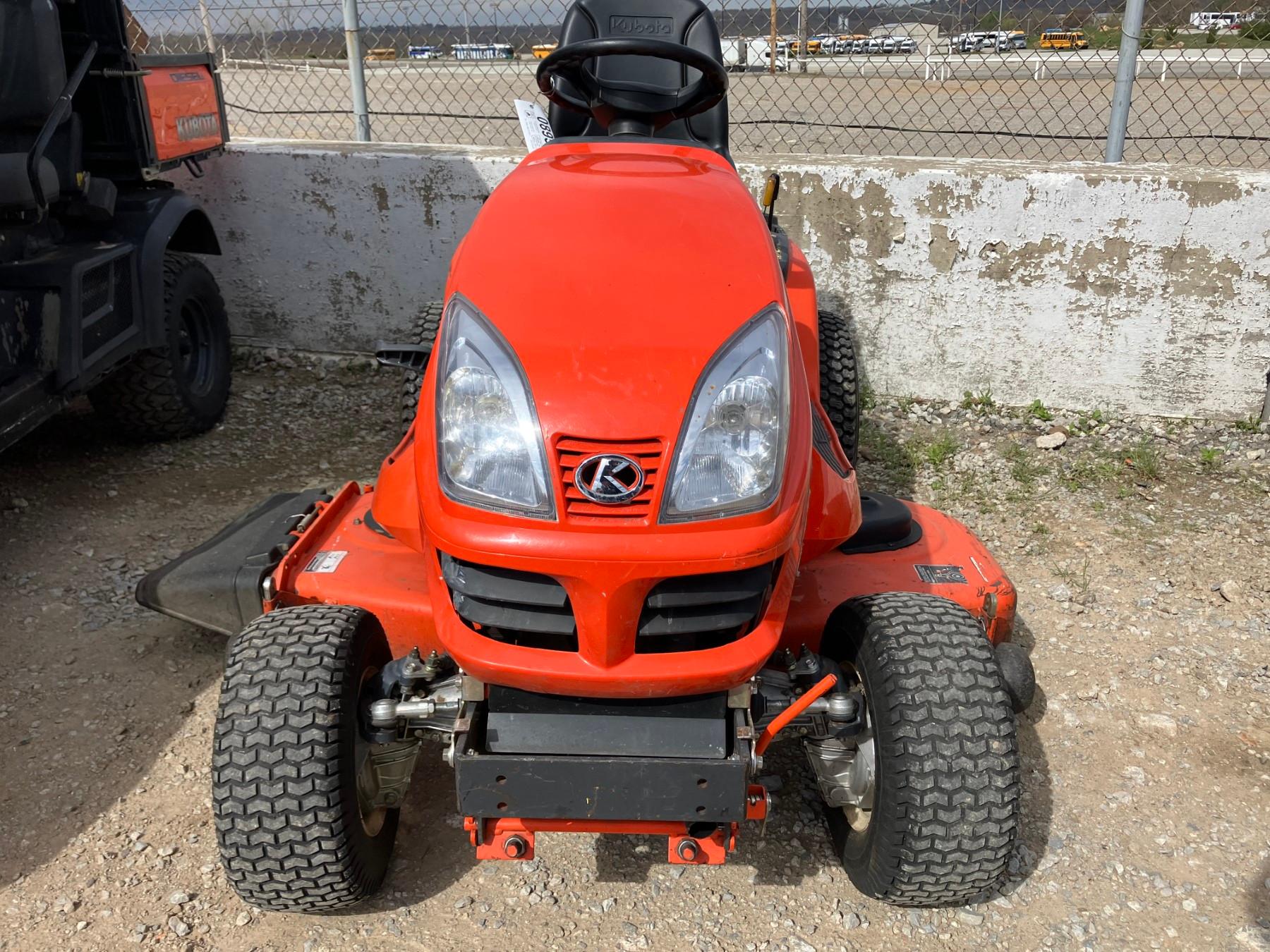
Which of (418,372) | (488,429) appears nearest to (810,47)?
(418,372)

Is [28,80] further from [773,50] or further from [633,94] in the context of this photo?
[773,50]

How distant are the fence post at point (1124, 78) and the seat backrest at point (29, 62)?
3.88 m

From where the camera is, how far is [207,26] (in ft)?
17.1

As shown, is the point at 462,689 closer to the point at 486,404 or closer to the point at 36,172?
the point at 486,404

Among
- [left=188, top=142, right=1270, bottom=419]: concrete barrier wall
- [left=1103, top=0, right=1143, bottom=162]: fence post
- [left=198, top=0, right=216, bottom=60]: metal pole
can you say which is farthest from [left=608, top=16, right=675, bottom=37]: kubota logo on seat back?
[left=198, top=0, right=216, bottom=60]: metal pole

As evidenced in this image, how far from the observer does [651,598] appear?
5.90 feet

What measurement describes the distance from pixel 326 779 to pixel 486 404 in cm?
76

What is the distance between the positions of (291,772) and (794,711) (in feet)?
3.03

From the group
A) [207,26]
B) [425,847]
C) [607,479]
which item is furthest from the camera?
[207,26]

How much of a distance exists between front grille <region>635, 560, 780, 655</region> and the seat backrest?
2978mm

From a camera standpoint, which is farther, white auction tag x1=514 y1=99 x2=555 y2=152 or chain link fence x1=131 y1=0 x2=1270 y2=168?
chain link fence x1=131 y1=0 x2=1270 y2=168

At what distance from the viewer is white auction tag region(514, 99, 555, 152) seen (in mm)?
3713

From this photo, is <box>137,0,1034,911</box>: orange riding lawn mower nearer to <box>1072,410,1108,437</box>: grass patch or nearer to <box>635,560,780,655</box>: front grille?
<box>635,560,780,655</box>: front grille

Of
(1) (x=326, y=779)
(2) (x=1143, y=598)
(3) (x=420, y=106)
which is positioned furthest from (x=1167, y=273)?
(3) (x=420, y=106)
